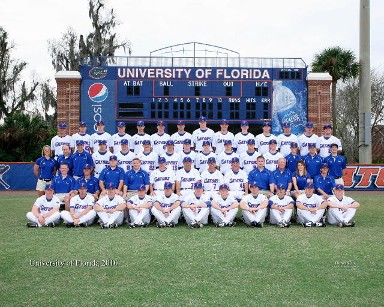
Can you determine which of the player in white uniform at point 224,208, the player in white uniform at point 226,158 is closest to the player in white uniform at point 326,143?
the player in white uniform at point 226,158

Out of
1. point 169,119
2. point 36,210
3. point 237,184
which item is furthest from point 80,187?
point 169,119

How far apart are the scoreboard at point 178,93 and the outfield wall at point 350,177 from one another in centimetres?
367

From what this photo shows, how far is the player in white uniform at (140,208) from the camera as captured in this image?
417 inches

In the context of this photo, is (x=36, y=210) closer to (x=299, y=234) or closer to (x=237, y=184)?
(x=237, y=184)

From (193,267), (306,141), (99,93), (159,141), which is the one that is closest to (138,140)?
(159,141)

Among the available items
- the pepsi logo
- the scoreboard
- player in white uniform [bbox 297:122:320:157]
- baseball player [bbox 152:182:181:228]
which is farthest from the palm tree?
baseball player [bbox 152:182:181:228]

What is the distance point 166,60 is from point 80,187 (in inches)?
475

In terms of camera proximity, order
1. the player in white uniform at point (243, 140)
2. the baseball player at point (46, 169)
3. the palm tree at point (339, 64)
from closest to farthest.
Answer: the baseball player at point (46, 169) < the player in white uniform at point (243, 140) < the palm tree at point (339, 64)

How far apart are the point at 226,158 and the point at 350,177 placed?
11.2 meters

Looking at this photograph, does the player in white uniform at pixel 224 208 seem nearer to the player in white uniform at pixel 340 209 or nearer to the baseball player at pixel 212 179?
the baseball player at pixel 212 179

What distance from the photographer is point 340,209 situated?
10656 mm

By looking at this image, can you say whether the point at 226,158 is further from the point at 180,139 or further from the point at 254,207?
the point at 254,207

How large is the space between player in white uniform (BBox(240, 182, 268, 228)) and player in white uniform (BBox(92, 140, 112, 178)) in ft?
11.2

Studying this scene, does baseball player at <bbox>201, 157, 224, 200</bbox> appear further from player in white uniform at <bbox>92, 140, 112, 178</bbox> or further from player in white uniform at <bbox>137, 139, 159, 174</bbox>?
player in white uniform at <bbox>92, 140, 112, 178</bbox>
